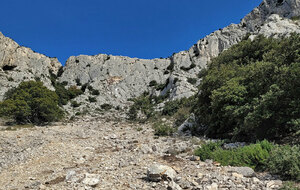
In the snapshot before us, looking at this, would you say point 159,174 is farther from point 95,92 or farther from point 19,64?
point 19,64

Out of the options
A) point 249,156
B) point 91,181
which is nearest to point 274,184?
point 249,156

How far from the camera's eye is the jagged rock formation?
44197 mm

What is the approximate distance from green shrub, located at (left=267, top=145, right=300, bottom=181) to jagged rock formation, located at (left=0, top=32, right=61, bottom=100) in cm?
4705

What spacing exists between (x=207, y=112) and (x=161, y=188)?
10.6 metres

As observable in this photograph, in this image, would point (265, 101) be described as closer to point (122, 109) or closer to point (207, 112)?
point (207, 112)

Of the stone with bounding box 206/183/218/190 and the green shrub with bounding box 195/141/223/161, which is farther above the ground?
the green shrub with bounding box 195/141/223/161

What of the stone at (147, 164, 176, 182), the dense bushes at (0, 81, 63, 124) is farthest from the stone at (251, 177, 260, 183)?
the dense bushes at (0, 81, 63, 124)

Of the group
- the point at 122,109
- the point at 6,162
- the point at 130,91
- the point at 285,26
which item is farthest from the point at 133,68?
the point at 6,162

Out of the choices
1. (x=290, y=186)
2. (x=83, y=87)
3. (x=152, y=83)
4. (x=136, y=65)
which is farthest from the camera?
(x=136, y=65)

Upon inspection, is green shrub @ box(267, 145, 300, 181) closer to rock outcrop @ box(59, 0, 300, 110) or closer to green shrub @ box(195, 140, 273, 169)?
green shrub @ box(195, 140, 273, 169)

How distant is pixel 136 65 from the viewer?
64.6 m

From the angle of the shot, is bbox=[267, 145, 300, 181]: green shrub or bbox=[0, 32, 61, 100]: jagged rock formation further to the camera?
bbox=[0, 32, 61, 100]: jagged rock formation

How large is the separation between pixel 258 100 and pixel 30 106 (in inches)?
1040

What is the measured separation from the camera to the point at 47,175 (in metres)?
7.48
